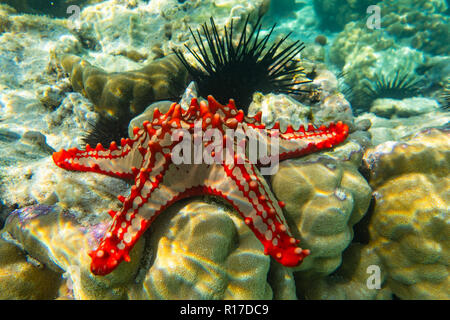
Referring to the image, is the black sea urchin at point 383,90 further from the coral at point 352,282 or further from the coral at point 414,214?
the coral at point 352,282

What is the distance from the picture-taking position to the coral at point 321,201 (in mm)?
2520

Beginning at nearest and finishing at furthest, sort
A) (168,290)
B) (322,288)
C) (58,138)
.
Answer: (168,290), (322,288), (58,138)

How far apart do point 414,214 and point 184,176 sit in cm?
274

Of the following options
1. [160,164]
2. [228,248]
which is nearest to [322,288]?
[228,248]

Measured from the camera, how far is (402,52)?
11.4 metres

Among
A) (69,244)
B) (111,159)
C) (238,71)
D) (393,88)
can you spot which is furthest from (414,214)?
(393,88)

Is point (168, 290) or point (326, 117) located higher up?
point (326, 117)

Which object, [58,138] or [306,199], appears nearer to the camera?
[306,199]

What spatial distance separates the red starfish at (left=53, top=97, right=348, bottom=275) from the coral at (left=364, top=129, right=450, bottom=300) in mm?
983

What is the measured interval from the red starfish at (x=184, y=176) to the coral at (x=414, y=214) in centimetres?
98

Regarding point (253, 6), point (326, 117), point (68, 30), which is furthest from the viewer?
point (68, 30)
